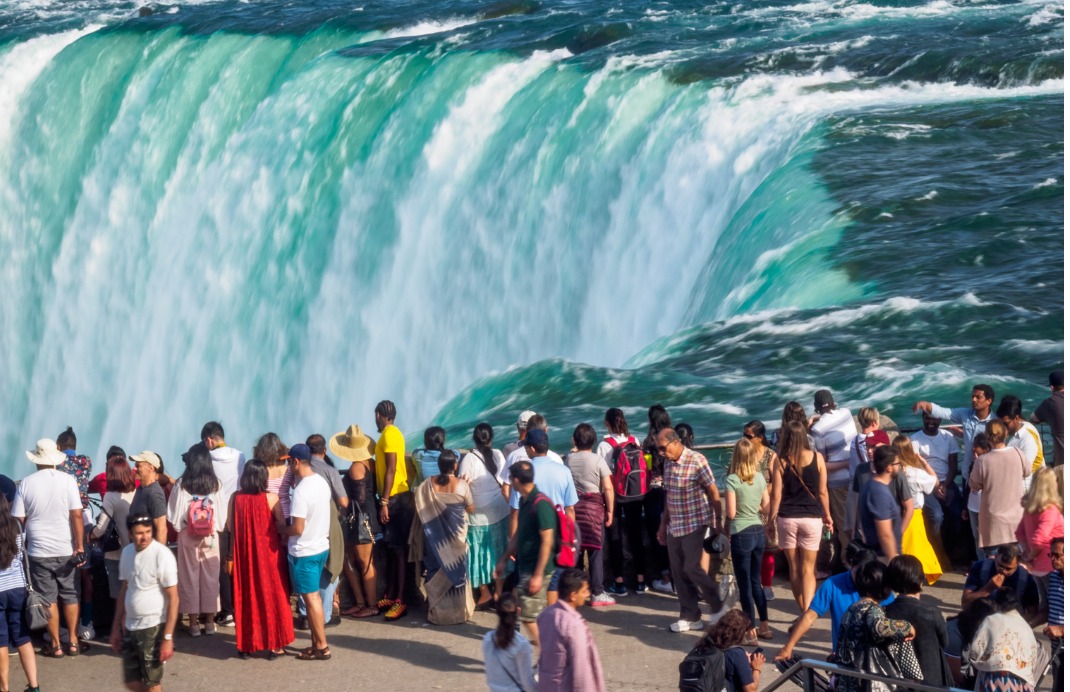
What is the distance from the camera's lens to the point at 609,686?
8742mm

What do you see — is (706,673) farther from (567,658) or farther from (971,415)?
(971,415)

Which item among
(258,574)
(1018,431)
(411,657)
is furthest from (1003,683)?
(258,574)

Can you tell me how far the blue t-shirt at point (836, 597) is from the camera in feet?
25.2

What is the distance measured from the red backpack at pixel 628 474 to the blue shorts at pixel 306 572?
6.58 feet

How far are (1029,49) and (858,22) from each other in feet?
12.1

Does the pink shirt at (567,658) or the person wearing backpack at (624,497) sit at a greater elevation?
the person wearing backpack at (624,497)

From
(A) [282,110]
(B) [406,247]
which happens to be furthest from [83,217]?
(B) [406,247]

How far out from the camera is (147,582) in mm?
8555

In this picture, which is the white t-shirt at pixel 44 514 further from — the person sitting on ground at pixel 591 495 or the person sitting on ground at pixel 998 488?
the person sitting on ground at pixel 998 488

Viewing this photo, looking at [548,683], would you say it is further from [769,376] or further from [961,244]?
[961,244]

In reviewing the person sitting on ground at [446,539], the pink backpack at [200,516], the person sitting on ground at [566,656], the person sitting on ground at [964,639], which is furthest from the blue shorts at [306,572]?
the person sitting on ground at [964,639]

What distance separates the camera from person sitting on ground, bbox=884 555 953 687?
7.10 meters

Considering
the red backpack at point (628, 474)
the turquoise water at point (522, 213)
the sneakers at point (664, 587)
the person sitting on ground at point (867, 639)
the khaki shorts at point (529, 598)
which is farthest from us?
the turquoise water at point (522, 213)

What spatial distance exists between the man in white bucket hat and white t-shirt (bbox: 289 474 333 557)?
1.37 m
